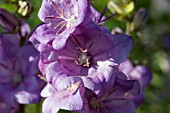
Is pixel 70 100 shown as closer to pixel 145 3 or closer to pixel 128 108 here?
pixel 128 108

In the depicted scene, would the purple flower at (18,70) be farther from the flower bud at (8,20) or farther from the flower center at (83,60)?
the flower center at (83,60)

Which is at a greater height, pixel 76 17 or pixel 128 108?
pixel 76 17

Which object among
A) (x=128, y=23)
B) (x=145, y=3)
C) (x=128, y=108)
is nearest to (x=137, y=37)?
(x=128, y=23)

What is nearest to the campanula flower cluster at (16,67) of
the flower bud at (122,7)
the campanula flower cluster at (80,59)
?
the campanula flower cluster at (80,59)

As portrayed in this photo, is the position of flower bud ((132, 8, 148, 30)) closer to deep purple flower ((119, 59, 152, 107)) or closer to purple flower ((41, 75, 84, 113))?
deep purple flower ((119, 59, 152, 107))

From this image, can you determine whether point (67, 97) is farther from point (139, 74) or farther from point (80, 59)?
point (139, 74)
